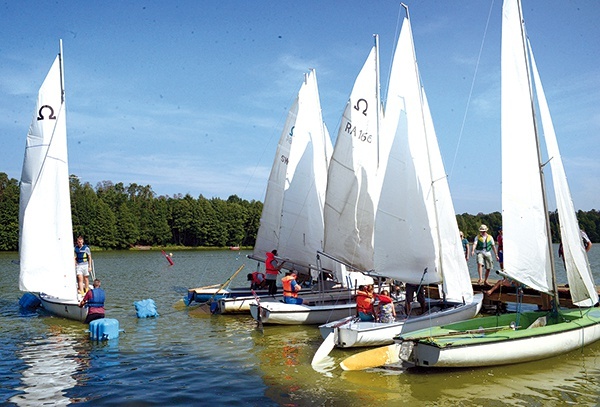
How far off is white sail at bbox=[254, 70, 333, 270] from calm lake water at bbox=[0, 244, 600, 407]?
4758mm

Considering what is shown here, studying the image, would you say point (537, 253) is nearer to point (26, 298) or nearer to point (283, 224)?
point (283, 224)

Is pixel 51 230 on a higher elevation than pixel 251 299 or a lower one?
higher

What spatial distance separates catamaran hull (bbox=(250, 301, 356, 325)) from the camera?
1562 centimetres

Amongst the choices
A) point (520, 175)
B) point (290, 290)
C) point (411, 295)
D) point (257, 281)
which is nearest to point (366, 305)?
→ point (411, 295)

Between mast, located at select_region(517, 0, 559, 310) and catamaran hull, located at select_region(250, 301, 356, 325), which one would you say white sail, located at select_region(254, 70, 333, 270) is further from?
mast, located at select_region(517, 0, 559, 310)

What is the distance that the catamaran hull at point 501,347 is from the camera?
33.0 feet

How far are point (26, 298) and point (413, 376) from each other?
15.5 metres

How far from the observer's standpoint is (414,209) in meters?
13.6

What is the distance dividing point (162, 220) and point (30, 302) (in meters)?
68.4

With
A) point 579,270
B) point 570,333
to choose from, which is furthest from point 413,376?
point 579,270

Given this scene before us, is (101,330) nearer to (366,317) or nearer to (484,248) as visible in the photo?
(366,317)

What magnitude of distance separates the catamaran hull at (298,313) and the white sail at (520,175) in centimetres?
568

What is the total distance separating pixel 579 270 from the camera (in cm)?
1220

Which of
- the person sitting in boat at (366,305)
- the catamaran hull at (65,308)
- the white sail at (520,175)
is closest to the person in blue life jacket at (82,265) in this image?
the catamaran hull at (65,308)
